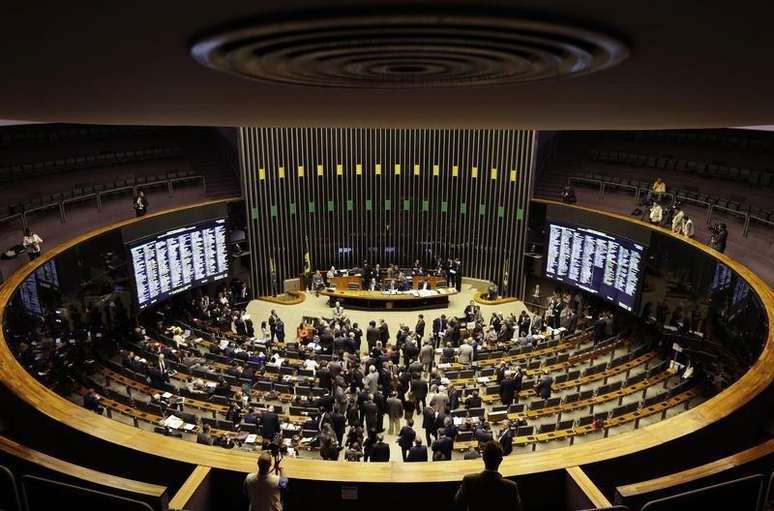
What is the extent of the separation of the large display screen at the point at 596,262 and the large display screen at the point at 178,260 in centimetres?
959

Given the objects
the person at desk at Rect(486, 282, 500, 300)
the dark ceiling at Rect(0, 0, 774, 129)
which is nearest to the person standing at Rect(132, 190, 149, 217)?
the person at desk at Rect(486, 282, 500, 300)

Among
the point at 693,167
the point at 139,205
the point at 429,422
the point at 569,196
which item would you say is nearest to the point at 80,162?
the point at 139,205

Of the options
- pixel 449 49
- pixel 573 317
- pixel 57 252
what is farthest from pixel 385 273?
pixel 449 49

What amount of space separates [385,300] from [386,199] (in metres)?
4.09

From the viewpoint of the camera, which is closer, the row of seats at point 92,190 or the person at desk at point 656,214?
A: the row of seats at point 92,190

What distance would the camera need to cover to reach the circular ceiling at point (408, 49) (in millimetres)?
1411

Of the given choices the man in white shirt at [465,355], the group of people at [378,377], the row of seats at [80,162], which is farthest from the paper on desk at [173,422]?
the row of seats at [80,162]

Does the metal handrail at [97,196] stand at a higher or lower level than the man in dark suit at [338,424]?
higher

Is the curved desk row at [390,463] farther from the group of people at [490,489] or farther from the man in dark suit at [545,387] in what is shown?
the man in dark suit at [545,387]

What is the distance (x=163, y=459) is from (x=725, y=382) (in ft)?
30.6

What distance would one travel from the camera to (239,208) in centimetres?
1723

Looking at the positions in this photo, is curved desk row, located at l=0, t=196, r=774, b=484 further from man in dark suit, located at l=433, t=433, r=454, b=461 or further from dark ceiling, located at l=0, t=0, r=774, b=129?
man in dark suit, located at l=433, t=433, r=454, b=461

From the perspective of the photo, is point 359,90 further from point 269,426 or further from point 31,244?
point 31,244

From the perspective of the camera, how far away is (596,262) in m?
14.1
